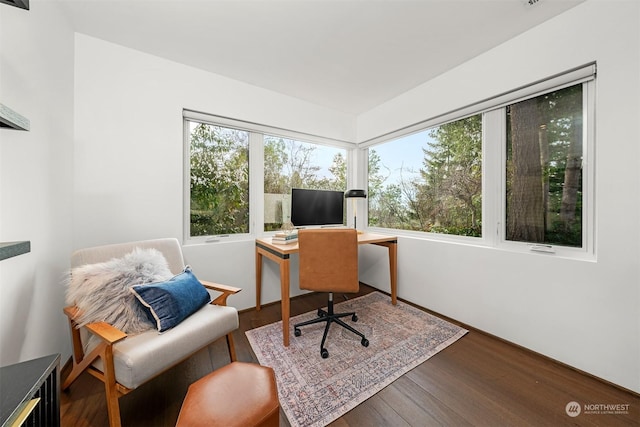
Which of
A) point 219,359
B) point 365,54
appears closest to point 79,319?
point 219,359

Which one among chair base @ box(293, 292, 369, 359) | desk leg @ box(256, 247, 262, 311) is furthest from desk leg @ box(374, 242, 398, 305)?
desk leg @ box(256, 247, 262, 311)

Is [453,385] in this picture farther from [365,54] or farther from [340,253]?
[365,54]

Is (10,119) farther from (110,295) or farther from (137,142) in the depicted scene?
(137,142)

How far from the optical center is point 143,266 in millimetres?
1500

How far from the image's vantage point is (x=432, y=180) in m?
2.64

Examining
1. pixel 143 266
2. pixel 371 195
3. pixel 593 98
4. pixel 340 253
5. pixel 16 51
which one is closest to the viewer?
pixel 16 51

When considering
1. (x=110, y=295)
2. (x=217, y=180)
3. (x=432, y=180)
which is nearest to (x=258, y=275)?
(x=217, y=180)

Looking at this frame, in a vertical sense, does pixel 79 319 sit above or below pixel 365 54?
below

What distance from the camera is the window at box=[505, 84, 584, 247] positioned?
5.58ft

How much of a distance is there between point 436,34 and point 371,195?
2.00 meters

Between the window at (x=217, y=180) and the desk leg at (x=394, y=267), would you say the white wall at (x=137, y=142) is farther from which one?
the desk leg at (x=394, y=267)

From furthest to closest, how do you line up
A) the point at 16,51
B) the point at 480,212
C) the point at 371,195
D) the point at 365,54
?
the point at 371,195 → the point at 480,212 → the point at 365,54 → the point at 16,51

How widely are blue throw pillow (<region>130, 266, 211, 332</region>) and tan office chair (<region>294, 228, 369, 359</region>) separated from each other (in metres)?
0.84

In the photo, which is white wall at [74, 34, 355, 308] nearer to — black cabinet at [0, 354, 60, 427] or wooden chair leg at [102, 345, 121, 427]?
wooden chair leg at [102, 345, 121, 427]
